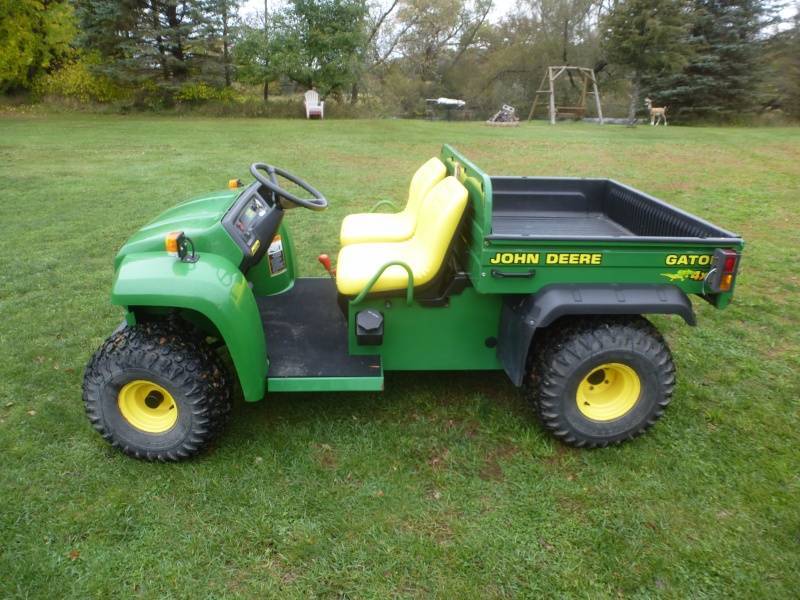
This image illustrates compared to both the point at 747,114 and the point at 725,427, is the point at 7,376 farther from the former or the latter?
the point at 747,114

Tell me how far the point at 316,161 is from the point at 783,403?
950 centimetres

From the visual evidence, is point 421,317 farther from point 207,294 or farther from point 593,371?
point 207,294

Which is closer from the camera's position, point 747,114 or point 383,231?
point 383,231

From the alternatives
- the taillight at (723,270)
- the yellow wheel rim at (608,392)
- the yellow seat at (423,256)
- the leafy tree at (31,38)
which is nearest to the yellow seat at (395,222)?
the yellow seat at (423,256)

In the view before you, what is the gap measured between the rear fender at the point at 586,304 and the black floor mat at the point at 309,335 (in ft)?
2.44

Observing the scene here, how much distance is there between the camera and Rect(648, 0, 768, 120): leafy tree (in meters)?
21.0

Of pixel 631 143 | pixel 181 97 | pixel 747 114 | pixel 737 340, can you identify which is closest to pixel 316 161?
pixel 631 143

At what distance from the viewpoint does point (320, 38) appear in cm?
2156

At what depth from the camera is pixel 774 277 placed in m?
5.57

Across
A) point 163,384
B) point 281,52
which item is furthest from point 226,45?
point 163,384

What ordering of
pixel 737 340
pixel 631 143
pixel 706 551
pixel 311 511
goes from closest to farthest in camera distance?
pixel 706 551, pixel 311 511, pixel 737 340, pixel 631 143

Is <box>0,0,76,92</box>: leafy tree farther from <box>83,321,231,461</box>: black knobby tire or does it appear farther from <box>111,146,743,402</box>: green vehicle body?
<box>83,321,231,461</box>: black knobby tire

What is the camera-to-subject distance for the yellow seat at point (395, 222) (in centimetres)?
405

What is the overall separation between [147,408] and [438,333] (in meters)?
1.52
